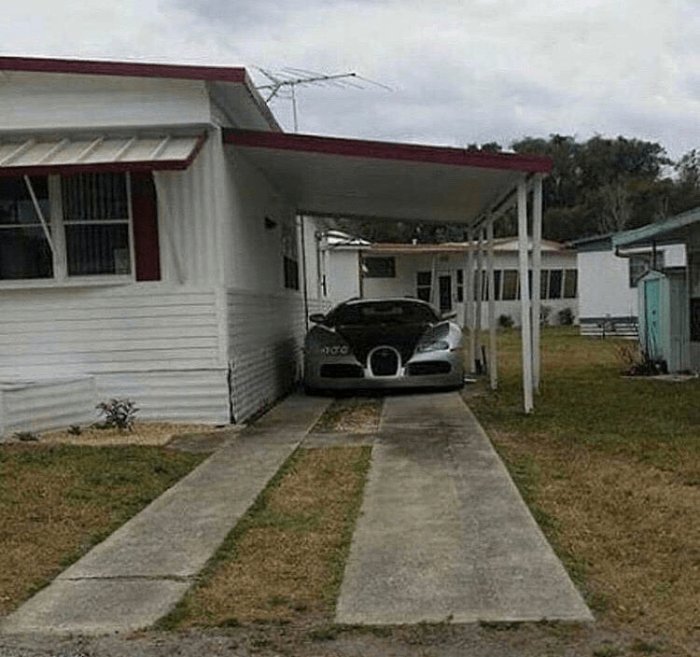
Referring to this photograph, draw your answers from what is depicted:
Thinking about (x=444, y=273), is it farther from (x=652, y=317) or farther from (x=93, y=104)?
(x=93, y=104)

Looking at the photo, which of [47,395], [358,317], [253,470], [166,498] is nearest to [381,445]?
[253,470]

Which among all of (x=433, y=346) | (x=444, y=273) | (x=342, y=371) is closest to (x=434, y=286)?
(x=444, y=273)

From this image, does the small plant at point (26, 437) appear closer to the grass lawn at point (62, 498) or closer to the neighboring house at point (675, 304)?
the grass lawn at point (62, 498)

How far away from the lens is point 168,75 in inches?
388

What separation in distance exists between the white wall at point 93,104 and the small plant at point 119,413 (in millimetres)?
2805

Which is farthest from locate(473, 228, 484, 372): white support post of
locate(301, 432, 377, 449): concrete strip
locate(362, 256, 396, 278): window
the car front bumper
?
locate(362, 256, 396, 278): window

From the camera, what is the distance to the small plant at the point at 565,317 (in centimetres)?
3838

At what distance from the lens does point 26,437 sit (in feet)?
30.2

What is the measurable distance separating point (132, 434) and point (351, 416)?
8.50 feet

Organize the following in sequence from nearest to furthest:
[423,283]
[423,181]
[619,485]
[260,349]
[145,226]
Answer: [619,485] < [145,226] < [423,181] < [260,349] < [423,283]

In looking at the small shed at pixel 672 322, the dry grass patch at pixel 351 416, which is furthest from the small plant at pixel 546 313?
the dry grass patch at pixel 351 416

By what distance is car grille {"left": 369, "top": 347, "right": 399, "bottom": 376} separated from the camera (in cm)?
1313

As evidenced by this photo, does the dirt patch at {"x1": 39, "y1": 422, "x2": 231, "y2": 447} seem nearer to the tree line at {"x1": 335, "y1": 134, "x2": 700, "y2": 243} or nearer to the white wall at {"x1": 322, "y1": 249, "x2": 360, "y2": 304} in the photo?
the white wall at {"x1": 322, "y1": 249, "x2": 360, "y2": 304}

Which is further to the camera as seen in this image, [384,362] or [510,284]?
[510,284]
